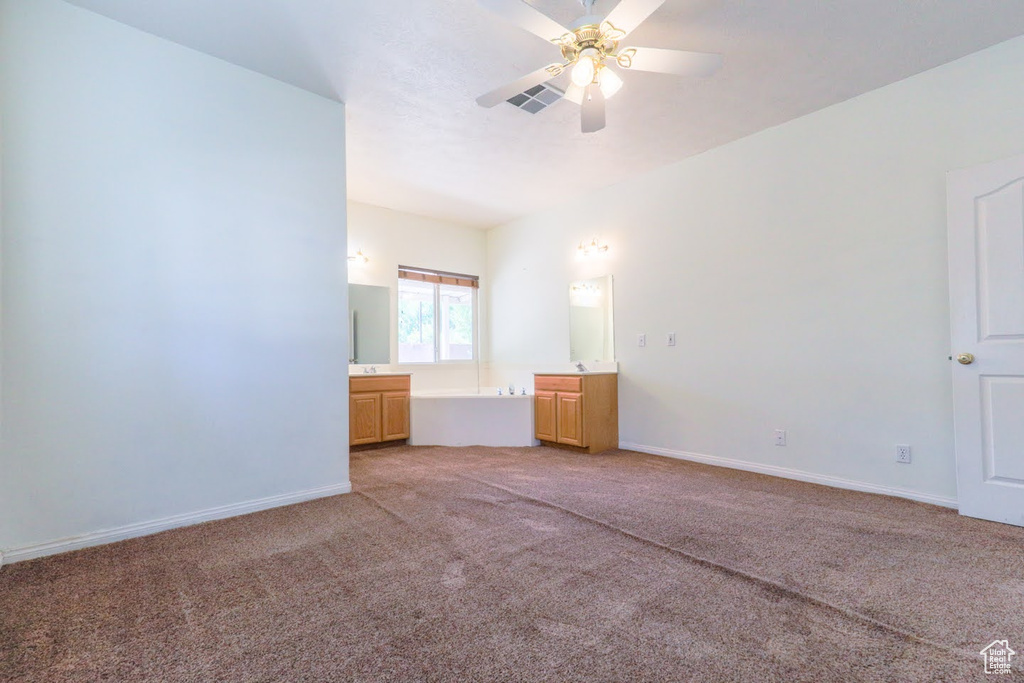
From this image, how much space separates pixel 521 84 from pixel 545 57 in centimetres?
50

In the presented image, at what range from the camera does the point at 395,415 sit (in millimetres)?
4809

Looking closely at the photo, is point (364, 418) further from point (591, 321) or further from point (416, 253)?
point (591, 321)

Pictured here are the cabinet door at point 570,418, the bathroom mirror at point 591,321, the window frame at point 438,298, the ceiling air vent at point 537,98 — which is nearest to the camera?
the ceiling air vent at point 537,98

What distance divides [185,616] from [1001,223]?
4112 mm

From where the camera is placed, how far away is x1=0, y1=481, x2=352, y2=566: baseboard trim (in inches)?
82.3

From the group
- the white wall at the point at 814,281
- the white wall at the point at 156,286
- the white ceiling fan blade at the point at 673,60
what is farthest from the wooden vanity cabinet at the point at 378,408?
the white ceiling fan blade at the point at 673,60

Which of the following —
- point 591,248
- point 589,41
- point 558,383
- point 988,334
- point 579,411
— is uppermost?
point 589,41

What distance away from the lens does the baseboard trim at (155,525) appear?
2090 mm

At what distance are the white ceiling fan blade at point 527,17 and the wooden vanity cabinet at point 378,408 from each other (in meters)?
3.47

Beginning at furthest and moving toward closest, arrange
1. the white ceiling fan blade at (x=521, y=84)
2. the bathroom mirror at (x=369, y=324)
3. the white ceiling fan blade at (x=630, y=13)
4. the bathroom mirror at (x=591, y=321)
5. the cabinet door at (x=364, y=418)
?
the bathroom mirror at (x=369, y=324) < the bathroom mirror at (x=591, y=321) < the cabinet door at (x=364, y=418) < the white ceiling fan blade at (x=521, y=84) < the white ceiling fan blade at (x=630, y=13)

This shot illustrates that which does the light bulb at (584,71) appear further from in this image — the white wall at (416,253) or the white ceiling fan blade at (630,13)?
the white wall at (416,253)

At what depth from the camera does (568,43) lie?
213cm

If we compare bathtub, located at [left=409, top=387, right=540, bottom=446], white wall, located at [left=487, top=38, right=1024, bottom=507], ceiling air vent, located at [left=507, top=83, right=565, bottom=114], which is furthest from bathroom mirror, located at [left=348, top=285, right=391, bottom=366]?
ceiling air vent, located at [left=507, top=83, right=565, bottom=114]

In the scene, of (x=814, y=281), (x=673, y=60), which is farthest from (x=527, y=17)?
(x=814, y=281)
